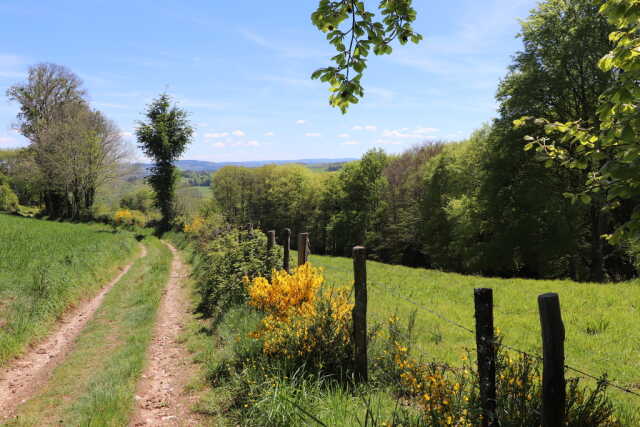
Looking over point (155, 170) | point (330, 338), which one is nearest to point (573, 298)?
point (330, 338)

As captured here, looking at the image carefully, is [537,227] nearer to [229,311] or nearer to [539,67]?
[539,67]

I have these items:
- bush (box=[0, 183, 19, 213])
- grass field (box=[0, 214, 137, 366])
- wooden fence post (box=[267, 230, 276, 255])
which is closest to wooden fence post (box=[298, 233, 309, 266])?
wooden fence post (box=[267, 230, 276, 255])

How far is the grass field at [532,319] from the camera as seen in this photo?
6.73 meters

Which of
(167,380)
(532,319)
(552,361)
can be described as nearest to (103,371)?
(167,380)

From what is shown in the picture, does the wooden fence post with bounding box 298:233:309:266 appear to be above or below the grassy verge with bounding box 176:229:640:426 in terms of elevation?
above

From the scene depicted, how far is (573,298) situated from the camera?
36.2 feet

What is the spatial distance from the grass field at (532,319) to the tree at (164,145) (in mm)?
30077

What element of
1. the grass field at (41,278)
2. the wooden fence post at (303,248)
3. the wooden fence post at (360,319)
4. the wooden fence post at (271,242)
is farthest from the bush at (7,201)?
the wooden fence post at (360,319)

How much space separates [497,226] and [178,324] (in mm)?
21326

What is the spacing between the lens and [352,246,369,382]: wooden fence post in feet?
17.4

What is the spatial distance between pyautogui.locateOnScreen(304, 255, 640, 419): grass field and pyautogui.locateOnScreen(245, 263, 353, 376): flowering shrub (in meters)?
1.16

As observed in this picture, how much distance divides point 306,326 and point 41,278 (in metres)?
10.4

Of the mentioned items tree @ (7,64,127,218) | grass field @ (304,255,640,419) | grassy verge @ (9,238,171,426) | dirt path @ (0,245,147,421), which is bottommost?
dirt path @ (0,245,147,421)

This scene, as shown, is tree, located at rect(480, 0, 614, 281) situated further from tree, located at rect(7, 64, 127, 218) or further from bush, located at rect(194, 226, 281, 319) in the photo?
tree, located at rect(7, 64, 127, 218)
